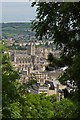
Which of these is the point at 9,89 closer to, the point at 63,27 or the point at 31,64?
the point at 31,64

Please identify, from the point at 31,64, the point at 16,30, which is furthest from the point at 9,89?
the point at 16,30

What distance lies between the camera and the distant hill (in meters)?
2.11

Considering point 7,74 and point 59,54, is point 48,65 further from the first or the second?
point 7,74

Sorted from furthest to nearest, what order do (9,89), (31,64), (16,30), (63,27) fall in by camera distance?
(31,64) < (9,89) < (16,30) < (63,27)

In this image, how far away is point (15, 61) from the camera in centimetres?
269

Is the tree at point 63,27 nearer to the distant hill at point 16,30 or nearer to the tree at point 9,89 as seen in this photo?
the distant hill at point 16,30

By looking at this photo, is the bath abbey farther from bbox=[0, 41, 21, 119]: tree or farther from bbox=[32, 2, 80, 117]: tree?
bbox=[32, 2, 80, 117]: tree

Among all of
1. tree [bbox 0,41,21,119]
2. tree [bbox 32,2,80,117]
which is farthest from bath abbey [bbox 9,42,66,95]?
tree [bbox 32,2,80,117]

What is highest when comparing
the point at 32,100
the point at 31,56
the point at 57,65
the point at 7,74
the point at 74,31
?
the point at 74,31

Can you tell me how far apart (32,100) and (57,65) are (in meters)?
1.57

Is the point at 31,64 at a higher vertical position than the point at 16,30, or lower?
lower

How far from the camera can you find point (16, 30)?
91.5 inches

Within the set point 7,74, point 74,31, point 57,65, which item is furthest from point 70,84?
point 7,74

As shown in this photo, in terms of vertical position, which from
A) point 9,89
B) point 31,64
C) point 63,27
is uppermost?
point 63,27
